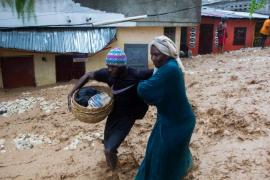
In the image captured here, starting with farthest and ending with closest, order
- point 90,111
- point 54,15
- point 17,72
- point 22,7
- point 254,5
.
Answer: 1. point 254,5
2. point 54,15
3. point 17,72
4. point 22,7
5. point 90,111

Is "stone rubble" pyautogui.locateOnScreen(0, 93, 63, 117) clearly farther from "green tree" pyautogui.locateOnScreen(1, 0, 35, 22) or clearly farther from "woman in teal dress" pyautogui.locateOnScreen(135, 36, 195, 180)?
"woman in teal dress" pyautogui.locateOnScreen(135, 36, 195, 180)

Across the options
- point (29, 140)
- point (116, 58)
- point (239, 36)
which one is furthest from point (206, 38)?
point (116, 58)

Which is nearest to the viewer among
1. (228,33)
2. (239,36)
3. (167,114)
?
(167,114)

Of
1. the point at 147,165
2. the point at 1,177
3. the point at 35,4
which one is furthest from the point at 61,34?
the point at 147,165

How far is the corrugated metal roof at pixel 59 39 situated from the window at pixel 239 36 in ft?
32.4

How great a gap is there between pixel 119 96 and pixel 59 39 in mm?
9553

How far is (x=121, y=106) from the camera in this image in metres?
3.51

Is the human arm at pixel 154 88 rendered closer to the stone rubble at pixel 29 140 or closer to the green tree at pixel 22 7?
the stone rubble at pixel 29 140

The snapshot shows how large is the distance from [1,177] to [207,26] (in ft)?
55.3

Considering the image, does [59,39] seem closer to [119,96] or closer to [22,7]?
[22,7]

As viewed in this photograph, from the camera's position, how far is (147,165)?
9.64 feet

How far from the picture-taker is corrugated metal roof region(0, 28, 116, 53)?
1173cm

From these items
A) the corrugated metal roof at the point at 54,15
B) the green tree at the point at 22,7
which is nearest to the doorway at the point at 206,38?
the corrugated metal roof at the point at 54,15

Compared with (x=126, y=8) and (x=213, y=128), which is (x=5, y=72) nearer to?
(x=126, y=8)
